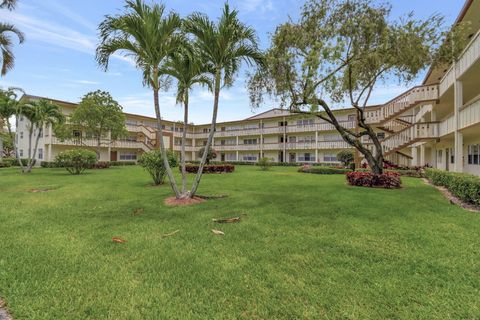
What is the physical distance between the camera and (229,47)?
862 cm

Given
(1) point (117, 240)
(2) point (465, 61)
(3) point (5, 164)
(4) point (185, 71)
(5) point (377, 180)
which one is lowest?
(1) point (117, 240)

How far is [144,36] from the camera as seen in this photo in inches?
300

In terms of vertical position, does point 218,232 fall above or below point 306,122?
below

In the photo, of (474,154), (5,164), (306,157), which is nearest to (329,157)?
(306,157)

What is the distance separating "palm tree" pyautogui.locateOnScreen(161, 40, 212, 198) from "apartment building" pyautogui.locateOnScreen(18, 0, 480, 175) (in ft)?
23.9

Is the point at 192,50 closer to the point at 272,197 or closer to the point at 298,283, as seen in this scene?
the point at 272,197

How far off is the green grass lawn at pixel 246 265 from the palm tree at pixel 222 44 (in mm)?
4211

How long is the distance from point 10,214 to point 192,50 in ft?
24.3

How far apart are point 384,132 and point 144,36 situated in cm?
3006

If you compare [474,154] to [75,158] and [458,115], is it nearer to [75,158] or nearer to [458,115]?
[458,115]

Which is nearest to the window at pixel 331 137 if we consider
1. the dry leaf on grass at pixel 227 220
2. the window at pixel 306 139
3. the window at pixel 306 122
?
the window at pixel 306 139

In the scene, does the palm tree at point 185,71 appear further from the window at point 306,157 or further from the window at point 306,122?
the window at point 306,157

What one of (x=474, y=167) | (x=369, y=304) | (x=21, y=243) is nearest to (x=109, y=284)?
(x=21, y=243)

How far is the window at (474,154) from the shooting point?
14156mm
